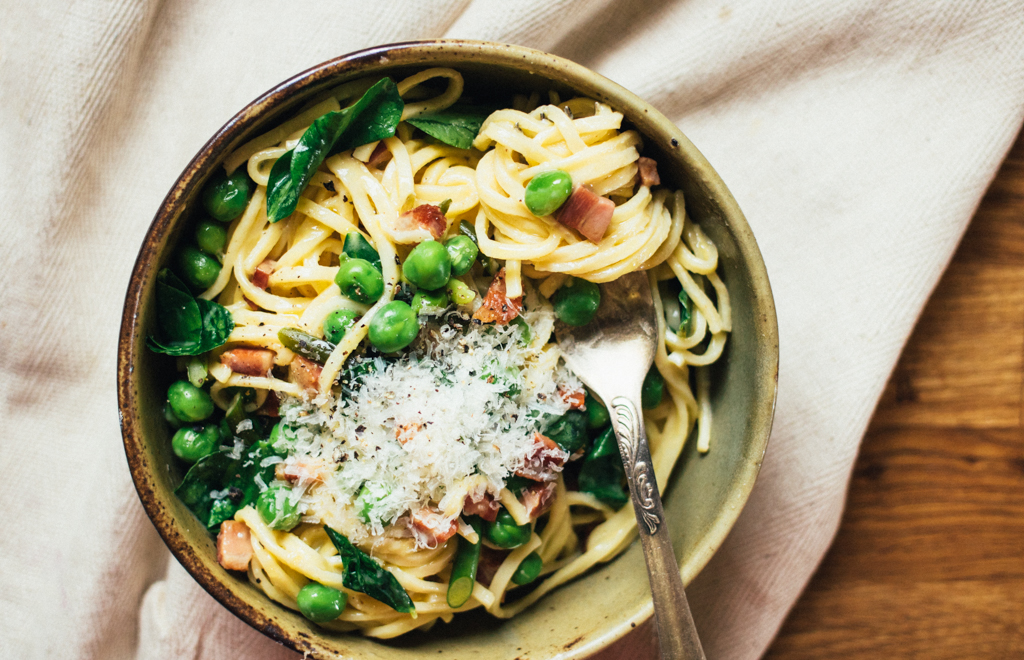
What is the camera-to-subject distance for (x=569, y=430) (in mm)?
3523

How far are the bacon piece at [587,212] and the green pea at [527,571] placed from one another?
1.62 meters

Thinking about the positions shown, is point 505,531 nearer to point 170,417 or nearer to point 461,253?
point 461,253

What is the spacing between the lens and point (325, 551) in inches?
139

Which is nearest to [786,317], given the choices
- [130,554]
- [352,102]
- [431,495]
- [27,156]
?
[431,495]

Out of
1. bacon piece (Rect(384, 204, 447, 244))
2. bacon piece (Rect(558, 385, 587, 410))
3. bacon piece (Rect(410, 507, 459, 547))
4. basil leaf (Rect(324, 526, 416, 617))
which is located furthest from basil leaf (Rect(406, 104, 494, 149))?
basil leaf (Rect(324, 526, 416, 617))

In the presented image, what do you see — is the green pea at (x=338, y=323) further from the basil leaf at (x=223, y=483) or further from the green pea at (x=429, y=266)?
the basil leaf at (x=223, y=483)

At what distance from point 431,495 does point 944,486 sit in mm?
3198

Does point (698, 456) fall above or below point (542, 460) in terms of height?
below

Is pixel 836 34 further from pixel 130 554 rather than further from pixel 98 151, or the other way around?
pixel 130 554

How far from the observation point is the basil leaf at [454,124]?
136 inches

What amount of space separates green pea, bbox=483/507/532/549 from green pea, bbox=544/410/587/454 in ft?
1.40

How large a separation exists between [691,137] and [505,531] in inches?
94.6

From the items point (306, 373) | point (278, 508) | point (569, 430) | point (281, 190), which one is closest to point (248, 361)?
point (306, 373)

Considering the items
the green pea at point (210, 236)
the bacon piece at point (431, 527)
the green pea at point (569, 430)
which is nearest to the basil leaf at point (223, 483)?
the bacon piece at point (431, 527)
